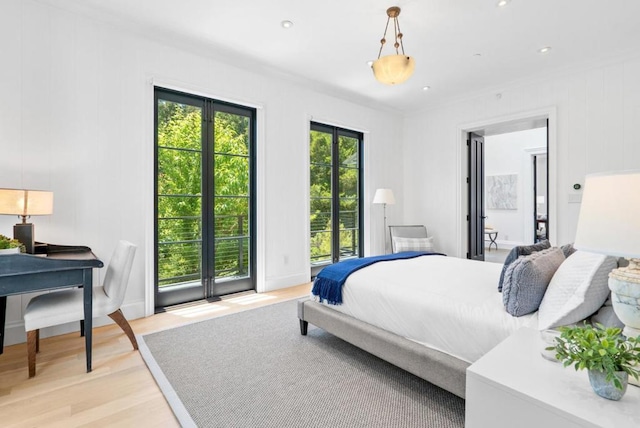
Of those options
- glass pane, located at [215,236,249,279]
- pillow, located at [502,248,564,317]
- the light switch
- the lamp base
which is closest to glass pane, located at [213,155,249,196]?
glass pane, located at [215,236,249,279]

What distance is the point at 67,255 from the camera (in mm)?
2469

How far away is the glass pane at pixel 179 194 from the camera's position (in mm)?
3490

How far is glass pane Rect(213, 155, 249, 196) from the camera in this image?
12.7 feet

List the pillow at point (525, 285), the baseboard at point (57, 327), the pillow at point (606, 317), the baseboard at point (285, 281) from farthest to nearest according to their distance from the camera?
the baseboard at point (285, 281) < the baseboard at point (57, 327) < the pillow at point (525, 285) < the pillow at point (606, 317)

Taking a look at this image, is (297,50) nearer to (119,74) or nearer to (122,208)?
(119,74)

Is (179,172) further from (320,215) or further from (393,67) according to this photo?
(393,67)

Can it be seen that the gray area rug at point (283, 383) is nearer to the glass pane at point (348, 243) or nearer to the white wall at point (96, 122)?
the white wall at point (96, 122)

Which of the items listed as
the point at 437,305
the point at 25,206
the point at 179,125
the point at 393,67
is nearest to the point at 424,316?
the point at 437,305

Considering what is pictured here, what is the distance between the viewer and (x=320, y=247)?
→ 4953mm

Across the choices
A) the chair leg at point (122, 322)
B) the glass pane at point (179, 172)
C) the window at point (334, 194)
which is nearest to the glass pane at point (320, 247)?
the window at point (334, 194)

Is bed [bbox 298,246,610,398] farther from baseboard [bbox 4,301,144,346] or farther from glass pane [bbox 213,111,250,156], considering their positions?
glass pane [bbox 213,111,250,156]

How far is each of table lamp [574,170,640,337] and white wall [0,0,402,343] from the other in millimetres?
3427

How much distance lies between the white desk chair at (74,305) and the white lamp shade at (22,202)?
0.60 metres

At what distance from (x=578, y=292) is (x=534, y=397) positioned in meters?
0.71
